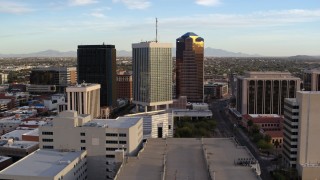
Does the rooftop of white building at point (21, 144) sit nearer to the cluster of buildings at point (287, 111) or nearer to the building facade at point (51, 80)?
the cluster of buildings at point (287, 111)

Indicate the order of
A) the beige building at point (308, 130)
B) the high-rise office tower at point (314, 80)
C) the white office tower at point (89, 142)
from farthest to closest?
1. the high-rise office tower at point (314, 80)
2. the beige building at point (308, 130)
3. the white office tower at point (89, 142)

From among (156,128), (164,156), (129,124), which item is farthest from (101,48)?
(164,156)

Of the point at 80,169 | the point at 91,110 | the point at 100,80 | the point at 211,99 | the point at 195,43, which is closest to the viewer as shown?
the point at 80,169

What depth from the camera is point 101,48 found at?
4402 inches

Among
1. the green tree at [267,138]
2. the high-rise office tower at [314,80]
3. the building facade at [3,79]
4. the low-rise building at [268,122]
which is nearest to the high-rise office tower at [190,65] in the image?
the high-rise office tower at [314,80]

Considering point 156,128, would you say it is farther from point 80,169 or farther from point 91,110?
point 80,169

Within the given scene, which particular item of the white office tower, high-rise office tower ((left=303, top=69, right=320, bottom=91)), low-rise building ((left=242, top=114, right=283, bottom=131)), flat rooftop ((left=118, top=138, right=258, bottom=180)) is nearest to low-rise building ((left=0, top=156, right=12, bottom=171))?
the white office tower

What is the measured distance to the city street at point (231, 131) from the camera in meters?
63.5

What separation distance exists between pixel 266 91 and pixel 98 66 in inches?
1778

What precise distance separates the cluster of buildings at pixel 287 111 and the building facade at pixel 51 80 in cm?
7619

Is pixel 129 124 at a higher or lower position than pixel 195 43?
lower

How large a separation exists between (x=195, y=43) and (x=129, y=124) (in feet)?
253

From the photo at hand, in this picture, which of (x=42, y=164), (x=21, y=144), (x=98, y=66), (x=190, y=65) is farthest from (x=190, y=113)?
(x=42, y=164)

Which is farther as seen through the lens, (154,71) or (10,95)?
(10,95)
